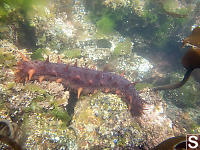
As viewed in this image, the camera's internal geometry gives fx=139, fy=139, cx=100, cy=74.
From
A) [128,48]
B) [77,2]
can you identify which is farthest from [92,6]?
[128,48]

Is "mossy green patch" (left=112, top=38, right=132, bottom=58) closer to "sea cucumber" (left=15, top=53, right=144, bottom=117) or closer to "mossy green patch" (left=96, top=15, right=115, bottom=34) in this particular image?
"mossy green patch" (left=96, top=15, right=115, bottom=34)

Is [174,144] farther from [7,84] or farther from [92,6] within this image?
[92,6]

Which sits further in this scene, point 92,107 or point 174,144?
point 92,107

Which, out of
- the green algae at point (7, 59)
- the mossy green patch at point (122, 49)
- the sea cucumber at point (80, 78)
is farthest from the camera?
the mossy green patch at point (122, 49)

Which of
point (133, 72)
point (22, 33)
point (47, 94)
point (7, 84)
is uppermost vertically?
point (22, 33)

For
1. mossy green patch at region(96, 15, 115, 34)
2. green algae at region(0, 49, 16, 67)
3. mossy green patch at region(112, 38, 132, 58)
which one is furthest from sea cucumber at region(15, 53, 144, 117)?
mossy green patch at region(96, 15, 115, 34)

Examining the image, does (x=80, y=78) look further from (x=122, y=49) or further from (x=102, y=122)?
(x=122, y=49)

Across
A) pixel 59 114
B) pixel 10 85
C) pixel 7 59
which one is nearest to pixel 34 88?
pixel 10 85

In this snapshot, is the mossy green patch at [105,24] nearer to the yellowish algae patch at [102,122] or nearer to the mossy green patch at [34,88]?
the yellowish algae patch at [102,122]

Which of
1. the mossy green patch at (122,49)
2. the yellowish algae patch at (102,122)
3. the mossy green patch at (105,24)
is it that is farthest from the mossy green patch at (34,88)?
the mossy green patch at (105,24)
